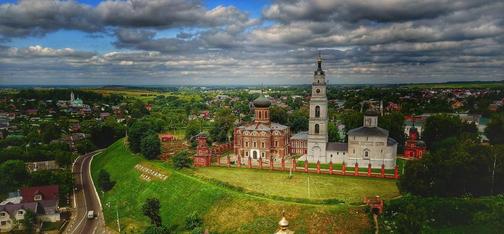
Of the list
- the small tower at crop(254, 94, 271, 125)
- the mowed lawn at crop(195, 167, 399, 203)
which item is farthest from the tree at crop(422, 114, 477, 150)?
the small tower at crop(254, 94, 271, 125)

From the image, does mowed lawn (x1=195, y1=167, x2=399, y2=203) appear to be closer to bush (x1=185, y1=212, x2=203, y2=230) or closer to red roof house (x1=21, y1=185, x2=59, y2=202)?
bush (x1=185, y1=212, x2=203, y2=230)

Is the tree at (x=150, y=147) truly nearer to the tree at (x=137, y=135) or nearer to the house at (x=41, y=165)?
the tree at (x=137, y=135)

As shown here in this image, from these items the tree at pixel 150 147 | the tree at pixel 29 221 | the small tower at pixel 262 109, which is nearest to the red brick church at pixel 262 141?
the small tower at pixel 262 109

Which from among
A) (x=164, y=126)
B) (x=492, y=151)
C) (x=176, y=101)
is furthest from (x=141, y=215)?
(x=176, y=101)

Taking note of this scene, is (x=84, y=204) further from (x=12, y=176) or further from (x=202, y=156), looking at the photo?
(x=202, y=156)

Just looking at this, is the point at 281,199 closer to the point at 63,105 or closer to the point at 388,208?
the point at 388,208
